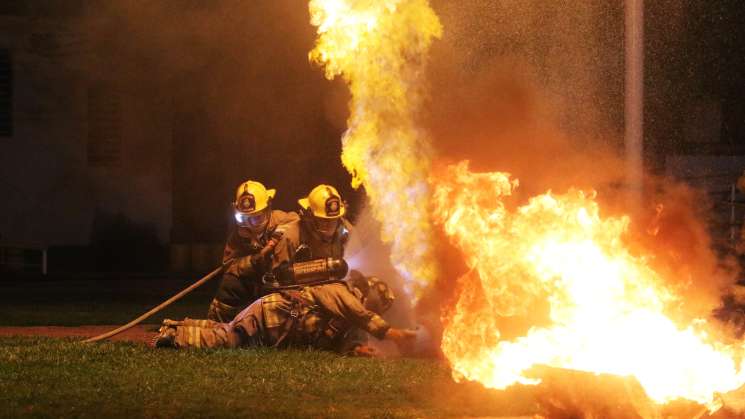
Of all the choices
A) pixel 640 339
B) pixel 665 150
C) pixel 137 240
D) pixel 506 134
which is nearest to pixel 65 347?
pixel 640 339

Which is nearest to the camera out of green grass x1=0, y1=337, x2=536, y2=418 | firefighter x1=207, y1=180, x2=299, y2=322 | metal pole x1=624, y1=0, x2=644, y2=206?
green grass x1=0, y1=337, x2=536, y2=418

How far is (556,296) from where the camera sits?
7.75 m

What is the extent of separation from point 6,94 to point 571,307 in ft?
54.1

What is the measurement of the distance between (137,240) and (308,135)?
4.27m

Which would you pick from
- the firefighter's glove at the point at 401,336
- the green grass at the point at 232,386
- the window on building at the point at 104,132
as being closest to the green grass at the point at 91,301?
the window on building at the point at 104,132

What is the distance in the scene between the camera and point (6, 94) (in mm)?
21594

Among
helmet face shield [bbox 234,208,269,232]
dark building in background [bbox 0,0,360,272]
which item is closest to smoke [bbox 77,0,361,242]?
dark building in background [bbox 0,0,360,272]

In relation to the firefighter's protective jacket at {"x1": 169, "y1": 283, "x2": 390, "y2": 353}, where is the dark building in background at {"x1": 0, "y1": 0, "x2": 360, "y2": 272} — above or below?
above

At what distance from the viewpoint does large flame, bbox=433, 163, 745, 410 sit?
23.4ft

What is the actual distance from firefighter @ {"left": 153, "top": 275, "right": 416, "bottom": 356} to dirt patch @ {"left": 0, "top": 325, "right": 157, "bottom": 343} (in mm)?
1273

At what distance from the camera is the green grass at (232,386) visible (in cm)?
770

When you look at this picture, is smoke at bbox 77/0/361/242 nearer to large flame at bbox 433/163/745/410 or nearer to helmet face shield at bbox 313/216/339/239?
helmet face shield at bbox 313/216/339/239

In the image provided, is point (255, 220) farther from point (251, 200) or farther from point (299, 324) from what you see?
point (299, 324)

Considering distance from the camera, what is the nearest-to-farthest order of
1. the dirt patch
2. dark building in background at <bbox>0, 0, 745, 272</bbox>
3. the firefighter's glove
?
the firefighter's glove
the dirt patch
dark building in background at <bbox>0, 0, 745, 272</bbox>
